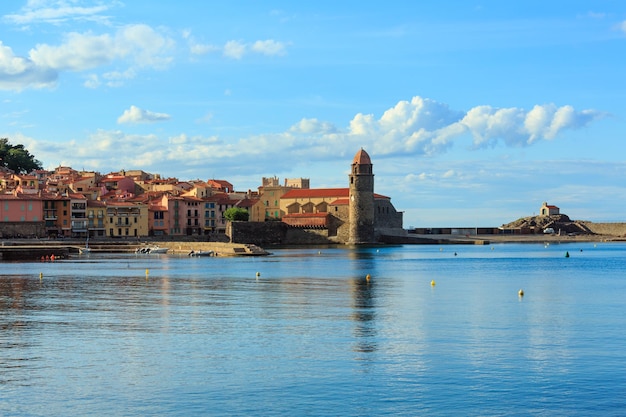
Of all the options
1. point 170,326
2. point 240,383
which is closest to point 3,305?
point 170,326

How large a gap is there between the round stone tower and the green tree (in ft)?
47.7

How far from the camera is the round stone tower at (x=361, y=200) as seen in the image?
119 m

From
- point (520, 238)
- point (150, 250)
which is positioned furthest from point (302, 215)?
point (520, 238)

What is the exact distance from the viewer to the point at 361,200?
392 feet

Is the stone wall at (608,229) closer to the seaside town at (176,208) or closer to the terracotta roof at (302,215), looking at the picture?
the seaside town at (176,208)

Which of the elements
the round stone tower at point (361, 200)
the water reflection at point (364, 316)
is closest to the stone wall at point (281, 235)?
the round stone tower at point (361, 200)

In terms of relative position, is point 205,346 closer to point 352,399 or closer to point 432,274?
point 352,399

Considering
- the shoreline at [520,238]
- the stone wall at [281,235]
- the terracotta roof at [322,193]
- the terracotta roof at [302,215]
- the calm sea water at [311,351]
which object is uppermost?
the terracotta roof at [322,193]

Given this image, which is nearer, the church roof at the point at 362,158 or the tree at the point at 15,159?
the church roof at the point at 362,158

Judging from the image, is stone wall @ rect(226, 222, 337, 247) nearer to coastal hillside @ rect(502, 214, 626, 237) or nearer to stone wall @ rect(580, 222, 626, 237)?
coastal hillside @ rect(502, 214, 626, 237)

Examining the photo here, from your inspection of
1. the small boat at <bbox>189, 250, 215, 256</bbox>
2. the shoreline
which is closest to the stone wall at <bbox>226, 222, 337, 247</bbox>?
the shoreline

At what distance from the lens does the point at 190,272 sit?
196 ft

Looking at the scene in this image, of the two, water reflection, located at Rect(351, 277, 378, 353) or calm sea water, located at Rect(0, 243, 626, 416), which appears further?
water reflection, located at Rect(351, 277, 378, 353)

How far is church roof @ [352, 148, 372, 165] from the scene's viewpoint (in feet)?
396
